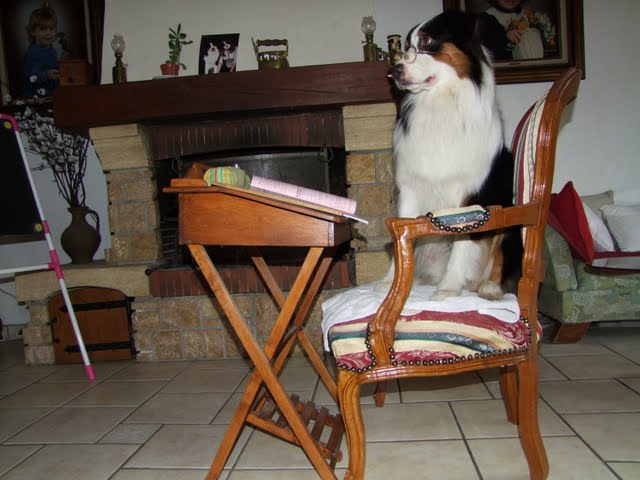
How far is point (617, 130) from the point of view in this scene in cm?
299

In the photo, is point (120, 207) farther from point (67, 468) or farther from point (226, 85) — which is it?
point (67, 468)

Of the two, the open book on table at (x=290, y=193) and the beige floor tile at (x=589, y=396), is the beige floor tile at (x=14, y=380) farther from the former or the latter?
the beige floor tile at (x=589, y=396)

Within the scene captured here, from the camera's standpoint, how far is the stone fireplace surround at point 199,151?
7.98 feet

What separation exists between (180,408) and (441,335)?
125 centimetres

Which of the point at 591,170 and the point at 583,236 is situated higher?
the point at 591,170

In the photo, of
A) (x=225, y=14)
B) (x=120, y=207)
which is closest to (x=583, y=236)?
(x=225, y=14)

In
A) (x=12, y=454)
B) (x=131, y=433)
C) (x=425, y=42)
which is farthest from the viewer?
(x=131, y=433)

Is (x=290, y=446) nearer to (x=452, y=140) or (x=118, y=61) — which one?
(x=452, y=140)

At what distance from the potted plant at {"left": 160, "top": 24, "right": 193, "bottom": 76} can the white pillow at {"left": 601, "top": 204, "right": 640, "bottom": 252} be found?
2460 millimetres

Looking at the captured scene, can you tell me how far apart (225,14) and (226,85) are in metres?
0.57

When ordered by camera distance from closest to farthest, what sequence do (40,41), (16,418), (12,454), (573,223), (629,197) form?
1. (12,454)
2. (16,418)
3. (573,223)
4. (629,197)
5. (40,41)

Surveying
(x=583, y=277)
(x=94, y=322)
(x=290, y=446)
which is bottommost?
(x=290, y=446)

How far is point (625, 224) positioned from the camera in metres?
2.62

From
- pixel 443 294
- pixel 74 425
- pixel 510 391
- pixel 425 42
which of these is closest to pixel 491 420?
pixel 510 391
